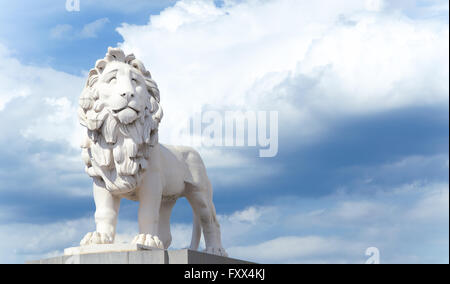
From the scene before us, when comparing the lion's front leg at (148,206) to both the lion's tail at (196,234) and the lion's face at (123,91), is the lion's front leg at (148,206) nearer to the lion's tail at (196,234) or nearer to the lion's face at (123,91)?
the lion's face at (123,91)

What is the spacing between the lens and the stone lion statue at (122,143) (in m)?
10.7

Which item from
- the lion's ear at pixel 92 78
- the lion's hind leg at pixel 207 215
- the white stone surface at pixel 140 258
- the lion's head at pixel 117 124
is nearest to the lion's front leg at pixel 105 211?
the lion's head at pixel 117 124

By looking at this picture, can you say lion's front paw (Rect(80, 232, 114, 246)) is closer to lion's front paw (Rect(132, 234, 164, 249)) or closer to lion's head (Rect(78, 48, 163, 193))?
lion's front paw (Rect(132, 234, 164, 249))

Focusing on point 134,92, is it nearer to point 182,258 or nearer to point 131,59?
point 131,59

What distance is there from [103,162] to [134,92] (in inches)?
40.7

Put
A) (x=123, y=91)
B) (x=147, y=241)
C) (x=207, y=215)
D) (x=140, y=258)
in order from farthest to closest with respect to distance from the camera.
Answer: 1. (x=207, y=215)
2. (x=123, y=91)
3. (x=147, y=241)
4. (x=140, y=258)

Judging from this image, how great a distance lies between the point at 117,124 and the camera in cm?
1072

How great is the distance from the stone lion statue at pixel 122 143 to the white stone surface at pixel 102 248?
5.9 inches

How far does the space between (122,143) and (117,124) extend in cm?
26

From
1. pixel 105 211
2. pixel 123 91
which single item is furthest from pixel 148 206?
pixel 123 91

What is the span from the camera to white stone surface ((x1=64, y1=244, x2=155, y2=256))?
402 inches

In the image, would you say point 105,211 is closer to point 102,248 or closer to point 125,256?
point 102,248
